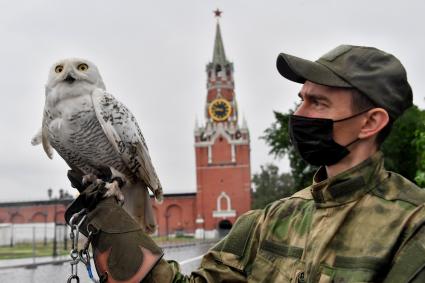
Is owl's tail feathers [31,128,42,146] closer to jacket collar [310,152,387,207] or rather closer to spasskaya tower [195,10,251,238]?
jacket collar [310,152,387,207]

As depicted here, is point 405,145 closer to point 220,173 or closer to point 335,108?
point 335,108

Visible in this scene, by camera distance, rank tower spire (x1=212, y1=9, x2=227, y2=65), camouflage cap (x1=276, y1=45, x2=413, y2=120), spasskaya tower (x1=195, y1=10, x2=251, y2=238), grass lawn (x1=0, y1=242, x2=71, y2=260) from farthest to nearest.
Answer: tower spire (x1=212, y1=9, x2=227, y2=65) → spasskaya tower (x1=195, y1=10, x2=251, y2=238) → grass lawn (x1=0, y1=242, x2=71, y2=260) → camouflage cap (x1=276, y1=45, x2=413, y2=120)

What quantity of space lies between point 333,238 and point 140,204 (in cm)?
175

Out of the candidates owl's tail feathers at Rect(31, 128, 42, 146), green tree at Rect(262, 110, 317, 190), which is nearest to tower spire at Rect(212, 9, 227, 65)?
green tree at Rect(262, 110, 317, 190)

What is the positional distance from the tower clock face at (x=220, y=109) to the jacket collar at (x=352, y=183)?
205 feet

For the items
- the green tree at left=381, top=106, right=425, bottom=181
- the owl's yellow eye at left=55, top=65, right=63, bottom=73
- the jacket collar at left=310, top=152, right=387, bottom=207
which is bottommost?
the jacket collar at left=310, top=152, right=387, bottom=207

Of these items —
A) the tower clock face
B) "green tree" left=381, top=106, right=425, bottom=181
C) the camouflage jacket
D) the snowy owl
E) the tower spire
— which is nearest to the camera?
the camouflage jacket

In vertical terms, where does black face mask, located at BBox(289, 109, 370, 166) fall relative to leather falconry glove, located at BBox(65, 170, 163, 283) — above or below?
above

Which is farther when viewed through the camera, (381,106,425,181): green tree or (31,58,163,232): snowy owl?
(381,106,425,181): green tree

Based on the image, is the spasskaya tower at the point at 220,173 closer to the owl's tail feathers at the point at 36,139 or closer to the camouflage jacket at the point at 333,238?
the owl's tail feathers at the point at 36,139

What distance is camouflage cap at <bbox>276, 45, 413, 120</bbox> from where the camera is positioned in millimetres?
1895

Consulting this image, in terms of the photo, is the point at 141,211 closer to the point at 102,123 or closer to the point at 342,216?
the point at 102,123

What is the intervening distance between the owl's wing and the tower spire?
66518 mm

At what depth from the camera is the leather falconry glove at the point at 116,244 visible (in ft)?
6.67
